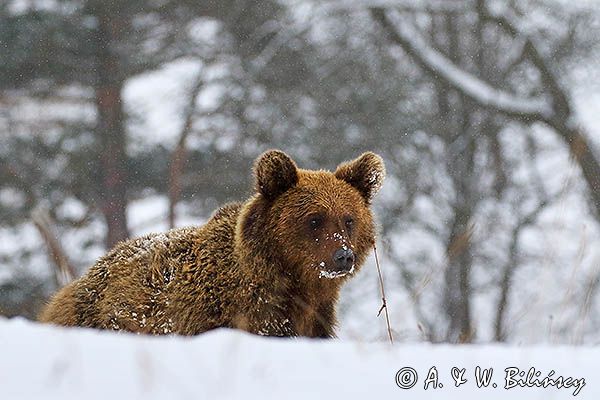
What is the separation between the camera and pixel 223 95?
2047 cm

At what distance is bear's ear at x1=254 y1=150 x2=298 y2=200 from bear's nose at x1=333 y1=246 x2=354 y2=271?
21.8 inches

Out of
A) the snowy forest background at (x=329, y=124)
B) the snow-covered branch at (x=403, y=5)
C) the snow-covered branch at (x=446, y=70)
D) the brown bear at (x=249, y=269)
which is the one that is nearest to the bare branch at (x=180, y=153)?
the snowy forest background at (x=329, y=124)

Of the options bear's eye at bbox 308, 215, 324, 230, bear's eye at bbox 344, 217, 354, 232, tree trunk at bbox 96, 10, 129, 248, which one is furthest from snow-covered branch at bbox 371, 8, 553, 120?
bear's eye at bbox 308, 215, 324, 230

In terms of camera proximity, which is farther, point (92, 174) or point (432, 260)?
point (432, 260)

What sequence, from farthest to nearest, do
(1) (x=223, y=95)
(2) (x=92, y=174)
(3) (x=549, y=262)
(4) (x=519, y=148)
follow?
(4) (x=519, y=148) → (1) (x=223, y=95) → (2) (x=92, y=174) → (3) (x=549, y=262)

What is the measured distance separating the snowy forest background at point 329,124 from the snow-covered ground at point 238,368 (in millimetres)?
12393

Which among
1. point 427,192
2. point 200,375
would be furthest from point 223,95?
point 200,375

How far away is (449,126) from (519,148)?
2.25 m

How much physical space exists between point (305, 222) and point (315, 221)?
6 centimetres

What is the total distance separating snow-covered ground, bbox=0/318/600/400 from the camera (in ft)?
9.64

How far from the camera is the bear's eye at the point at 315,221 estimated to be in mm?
5766

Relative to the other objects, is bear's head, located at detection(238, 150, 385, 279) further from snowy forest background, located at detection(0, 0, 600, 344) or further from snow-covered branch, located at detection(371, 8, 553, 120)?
snow-covered branch, located at detection(371, 8, 553, 120)

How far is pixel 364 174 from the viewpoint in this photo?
6152 mm

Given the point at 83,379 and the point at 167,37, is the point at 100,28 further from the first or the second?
the point at 83,379
